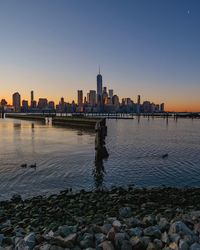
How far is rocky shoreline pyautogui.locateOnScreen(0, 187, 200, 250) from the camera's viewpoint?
25.2 feet

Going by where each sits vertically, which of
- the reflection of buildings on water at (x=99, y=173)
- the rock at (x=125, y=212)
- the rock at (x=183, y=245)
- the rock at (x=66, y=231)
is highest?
the rock at (x=183, y=245)

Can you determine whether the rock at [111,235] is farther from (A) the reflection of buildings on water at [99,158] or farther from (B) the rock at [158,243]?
(A) the reflection of buildings on water at [99,158]

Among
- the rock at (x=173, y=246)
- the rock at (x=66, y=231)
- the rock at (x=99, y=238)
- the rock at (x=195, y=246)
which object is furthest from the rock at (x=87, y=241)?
the rock at (x=195, y=246)

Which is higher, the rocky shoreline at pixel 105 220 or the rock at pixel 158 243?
the rock at pixel 158 243

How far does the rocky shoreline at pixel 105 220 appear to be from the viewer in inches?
302

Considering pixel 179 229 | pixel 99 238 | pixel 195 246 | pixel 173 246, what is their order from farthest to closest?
pixel 179 229
pixel 99 238
pixel 173 246
pixel 195 246

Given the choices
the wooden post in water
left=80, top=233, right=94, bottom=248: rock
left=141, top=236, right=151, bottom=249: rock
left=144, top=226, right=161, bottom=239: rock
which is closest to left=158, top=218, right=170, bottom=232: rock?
left=144, top=226, right=161, bottom=239: rock

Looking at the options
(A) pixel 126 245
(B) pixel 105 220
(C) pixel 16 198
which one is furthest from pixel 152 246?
(C) pixel 16 198

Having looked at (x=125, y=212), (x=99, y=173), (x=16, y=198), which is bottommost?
(x=99, y=173)

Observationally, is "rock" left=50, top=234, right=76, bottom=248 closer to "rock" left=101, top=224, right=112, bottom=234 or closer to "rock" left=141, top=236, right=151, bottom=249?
"rock" left=101, top=224, right=112, bottom=234

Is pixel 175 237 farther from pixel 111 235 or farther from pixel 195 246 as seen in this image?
pixel 111 235

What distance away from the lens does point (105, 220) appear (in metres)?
10.1

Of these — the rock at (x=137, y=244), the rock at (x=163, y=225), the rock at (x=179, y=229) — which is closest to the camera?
the rock at (x=137, y=244)

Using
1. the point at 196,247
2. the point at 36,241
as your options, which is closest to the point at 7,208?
the point at 36,241
